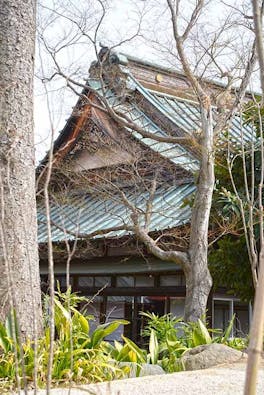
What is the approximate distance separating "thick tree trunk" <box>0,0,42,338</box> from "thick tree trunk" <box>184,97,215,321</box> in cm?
246

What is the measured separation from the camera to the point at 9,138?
5195 mm

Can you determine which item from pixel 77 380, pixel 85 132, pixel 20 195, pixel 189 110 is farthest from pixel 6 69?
pixel 189 110

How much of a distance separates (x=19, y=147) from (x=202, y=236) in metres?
2.82

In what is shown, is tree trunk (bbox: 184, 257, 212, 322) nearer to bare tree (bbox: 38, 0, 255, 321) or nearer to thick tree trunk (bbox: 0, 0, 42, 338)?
bare tree (bbox: 38, 0, 255, 321)

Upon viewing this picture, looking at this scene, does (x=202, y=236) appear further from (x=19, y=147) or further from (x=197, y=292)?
(x=19, y=147)

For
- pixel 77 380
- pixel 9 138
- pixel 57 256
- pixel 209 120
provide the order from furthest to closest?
pixel 57 256 < pixel 209 120 < pixel 9 138 < pixel 77 380

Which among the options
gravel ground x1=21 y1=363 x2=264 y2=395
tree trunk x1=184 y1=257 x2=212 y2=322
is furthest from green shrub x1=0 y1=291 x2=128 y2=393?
tree trunk x1=184 y1=257 x2=212 y2=322

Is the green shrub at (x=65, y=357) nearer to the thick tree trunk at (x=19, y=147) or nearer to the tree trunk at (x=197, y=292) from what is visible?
the thick tree trunk at (x=19, y=147)

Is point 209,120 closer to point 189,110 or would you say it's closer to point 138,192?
point 138,192

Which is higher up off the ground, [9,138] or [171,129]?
[171,129]

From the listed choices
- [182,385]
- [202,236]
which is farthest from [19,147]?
[202,236]

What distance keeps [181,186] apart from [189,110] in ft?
8.23

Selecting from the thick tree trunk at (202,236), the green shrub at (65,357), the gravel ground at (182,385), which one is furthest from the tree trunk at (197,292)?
the gravel ground at (182,385)

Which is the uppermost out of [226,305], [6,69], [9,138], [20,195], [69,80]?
[69,80]
